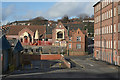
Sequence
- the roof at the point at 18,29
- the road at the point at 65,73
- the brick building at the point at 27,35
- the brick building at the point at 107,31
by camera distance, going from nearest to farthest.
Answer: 1. the road at the point at 65,73
2. the brick building at the point at 107,31
3. the brick building at the point at 27,35
4. the roof at the point at 18,29

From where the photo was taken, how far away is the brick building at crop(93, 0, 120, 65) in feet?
133

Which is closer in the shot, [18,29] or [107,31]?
[107,31]

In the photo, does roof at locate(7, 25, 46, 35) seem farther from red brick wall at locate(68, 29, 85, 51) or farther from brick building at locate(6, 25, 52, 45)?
red brick wall at locate(68, 29, 85, 51)

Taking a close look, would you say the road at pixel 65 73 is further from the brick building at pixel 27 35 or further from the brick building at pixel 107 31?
the brick building at pixel 27 35

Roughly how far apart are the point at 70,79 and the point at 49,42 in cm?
5617

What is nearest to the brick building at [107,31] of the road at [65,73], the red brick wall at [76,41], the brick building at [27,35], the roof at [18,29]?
the road at [65,73]

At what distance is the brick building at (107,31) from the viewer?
4044 centimetres

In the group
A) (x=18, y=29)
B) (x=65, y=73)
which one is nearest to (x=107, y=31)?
(x=65, y=73)

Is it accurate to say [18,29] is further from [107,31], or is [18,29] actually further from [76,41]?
[107,31]

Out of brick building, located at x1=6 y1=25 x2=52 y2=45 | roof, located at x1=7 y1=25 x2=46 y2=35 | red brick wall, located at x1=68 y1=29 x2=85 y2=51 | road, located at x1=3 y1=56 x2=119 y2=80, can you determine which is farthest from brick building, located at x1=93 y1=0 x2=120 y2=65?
roof, located at x1=7 y1=25 x2=46 y2=35

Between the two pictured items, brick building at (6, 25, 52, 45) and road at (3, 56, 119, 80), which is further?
brick building at (6, 25, 52, 45)

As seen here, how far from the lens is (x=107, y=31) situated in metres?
46.6

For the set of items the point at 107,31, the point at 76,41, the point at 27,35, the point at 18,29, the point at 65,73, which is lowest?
the point at 65,73

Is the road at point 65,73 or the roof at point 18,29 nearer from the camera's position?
the road at point 65,73
